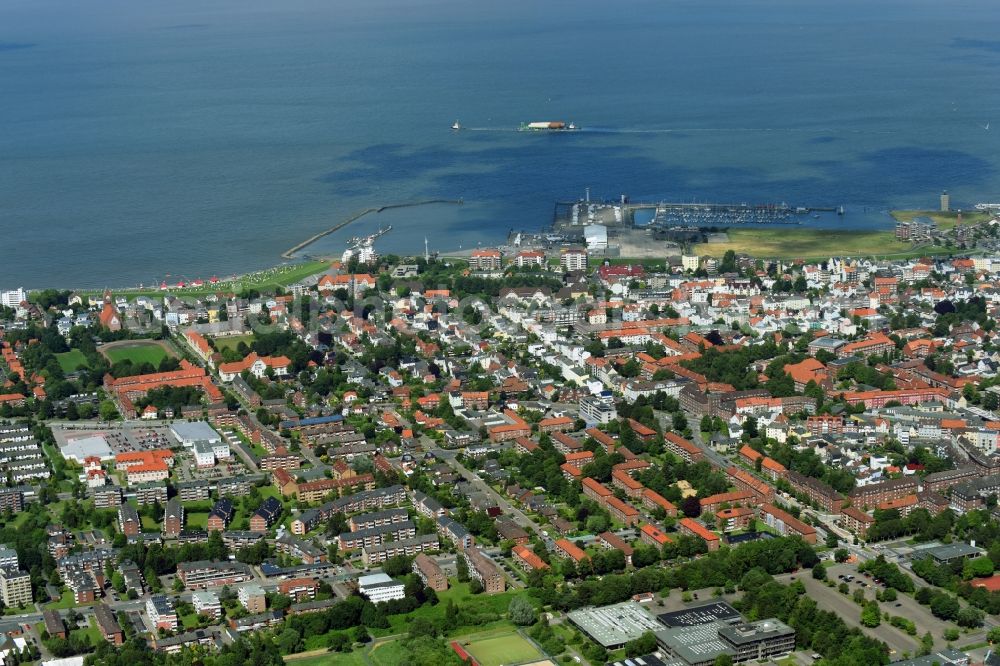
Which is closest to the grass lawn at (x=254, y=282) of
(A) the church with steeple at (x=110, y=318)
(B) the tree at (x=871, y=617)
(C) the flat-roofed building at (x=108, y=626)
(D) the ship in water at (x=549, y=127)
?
(A) the church with steeple at (x=110, y=318)

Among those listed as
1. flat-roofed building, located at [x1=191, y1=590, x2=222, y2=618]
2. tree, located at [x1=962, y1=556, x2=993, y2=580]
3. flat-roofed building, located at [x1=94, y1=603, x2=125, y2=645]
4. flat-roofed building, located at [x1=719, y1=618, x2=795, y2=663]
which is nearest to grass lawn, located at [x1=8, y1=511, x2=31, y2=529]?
flat-roofed building, located at [x1=94, y1=603, x2=125, y2=645]

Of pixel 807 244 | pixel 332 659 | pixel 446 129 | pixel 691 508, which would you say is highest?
pixel 446 129

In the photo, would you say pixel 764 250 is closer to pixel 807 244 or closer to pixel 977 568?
pixel 807 244

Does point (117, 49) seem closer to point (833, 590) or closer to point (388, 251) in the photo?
point (388, 251)

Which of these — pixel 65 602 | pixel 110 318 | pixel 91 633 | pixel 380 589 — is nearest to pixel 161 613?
pixel 91 633

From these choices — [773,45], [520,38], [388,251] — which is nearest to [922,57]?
[773,45]

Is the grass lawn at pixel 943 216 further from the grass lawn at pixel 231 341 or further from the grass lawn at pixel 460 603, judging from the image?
the grass lawn at pixel 460 603
